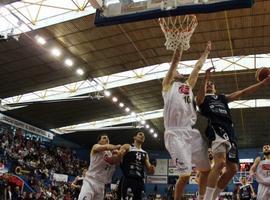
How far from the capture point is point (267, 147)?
8289 millimetres

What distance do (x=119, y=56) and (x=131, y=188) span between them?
14.5 meters

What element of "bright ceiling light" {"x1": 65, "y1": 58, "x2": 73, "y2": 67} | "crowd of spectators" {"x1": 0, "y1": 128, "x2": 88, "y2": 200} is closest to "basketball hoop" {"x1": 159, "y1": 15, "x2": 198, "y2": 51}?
"crowd of spectators" {"x1": 0, "y1": 128, "x2": 88, "y2": 200}

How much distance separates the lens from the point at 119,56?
21.1m

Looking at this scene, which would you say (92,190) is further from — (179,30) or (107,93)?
(107,93)

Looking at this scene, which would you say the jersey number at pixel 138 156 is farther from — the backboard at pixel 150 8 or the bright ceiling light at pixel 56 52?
the bright ceiling light at pixel 56 52

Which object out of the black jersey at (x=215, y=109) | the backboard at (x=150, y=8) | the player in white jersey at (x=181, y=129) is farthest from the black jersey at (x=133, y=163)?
the backboard at (x=150, y=8)

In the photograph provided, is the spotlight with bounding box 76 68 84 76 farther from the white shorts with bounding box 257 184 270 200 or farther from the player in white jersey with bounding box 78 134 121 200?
the white shorts with bounding box 257 184 270 200

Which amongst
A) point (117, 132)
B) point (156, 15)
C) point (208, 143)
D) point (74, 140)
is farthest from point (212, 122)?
point (74, 140)

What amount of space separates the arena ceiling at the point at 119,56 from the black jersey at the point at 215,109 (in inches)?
450

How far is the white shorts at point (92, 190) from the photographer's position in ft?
22.7

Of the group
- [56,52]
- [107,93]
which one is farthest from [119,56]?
[107,93]

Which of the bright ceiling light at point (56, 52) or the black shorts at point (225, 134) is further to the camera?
the bright ceiling light at point (56, 52)

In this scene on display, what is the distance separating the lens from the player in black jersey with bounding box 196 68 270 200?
203 inches

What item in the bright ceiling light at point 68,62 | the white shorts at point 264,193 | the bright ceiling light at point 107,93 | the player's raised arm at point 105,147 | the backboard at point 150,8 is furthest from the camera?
the bright ceiling light at point 107,93
